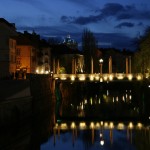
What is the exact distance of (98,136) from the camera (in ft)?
150

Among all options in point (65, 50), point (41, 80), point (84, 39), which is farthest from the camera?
point (65, 50)

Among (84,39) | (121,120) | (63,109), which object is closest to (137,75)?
(63,109)

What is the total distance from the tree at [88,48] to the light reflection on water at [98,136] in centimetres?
5196

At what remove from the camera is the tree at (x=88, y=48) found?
10819 centimetres

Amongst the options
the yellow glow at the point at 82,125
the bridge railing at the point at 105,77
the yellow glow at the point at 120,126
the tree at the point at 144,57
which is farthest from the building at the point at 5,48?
the yellow glow at the point at 120,126

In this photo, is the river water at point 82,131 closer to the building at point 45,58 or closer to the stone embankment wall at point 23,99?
the stone embankment wall at point 23,99

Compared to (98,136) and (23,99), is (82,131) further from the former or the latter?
(23,99)

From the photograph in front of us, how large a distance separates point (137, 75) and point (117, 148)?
36.7m

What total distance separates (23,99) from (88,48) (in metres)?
60.1

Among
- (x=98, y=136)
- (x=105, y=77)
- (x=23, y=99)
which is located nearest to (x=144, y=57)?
(x=105, y=77)

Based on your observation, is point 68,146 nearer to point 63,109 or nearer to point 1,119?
point 1,119

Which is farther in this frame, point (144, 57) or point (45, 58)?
point (45, 58)

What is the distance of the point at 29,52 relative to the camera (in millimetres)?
96000

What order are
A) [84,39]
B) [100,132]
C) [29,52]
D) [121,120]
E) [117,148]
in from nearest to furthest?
[117,148]
[100,132]
[121,120]
[29,52]
[84,39]
